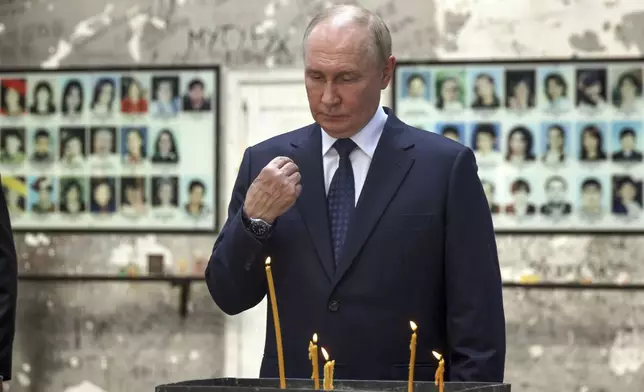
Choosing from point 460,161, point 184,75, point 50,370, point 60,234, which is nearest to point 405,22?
point 184,75

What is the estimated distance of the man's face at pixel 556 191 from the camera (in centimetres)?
539

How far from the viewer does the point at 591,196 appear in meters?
5.39

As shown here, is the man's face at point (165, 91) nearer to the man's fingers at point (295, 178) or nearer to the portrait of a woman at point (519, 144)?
the portrait of a woman at point (519, 144)

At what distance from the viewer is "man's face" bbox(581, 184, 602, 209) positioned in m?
5.38

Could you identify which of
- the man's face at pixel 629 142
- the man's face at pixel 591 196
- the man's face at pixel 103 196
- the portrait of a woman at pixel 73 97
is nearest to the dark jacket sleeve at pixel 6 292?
the man's face at pixel 103 196

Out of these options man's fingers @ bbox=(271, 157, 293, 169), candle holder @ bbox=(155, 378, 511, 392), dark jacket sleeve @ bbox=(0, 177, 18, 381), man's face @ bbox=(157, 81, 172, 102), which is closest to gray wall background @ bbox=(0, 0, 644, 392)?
man's face @ bbox=(157, 81, 172, 102)

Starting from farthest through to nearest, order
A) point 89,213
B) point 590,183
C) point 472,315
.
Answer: point 89,213 → point 590,183 → point 472,315

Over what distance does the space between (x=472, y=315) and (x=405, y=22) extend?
10.9 feet

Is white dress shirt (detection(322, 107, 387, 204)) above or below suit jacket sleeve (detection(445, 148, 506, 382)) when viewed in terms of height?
above

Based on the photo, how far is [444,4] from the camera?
18.0 feet

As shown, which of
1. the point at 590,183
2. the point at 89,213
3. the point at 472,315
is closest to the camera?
the point at 472,315

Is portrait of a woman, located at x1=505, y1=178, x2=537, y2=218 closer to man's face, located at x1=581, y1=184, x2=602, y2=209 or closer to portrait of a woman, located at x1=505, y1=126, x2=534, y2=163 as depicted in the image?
portrait of a woman, located at x1=505, y1=126, x2=534, y2=163

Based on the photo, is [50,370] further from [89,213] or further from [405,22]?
[405,22]

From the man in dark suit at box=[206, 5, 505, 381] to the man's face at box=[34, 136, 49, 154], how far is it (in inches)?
141
